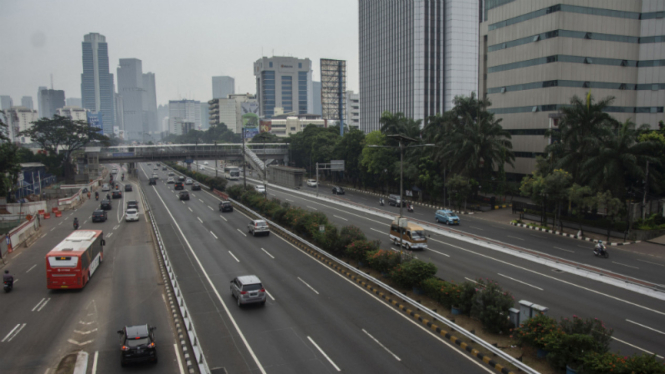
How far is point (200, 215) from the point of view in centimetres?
5675

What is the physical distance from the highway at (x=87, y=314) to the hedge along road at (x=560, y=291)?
57.4ft

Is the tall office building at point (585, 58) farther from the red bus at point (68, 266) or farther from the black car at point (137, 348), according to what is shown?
the black car at point (137, 348)

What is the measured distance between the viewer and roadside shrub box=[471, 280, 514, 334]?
60.6 feet

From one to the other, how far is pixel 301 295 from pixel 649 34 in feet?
205

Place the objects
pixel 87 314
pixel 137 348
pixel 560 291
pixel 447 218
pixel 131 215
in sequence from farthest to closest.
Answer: pixel 131 215 < pixel 447 218 < pixel 560 291 < pixel 87 314 < pixel 137 348

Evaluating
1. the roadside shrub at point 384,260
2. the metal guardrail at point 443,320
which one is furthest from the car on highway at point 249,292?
the roadside shrub at point 384,260

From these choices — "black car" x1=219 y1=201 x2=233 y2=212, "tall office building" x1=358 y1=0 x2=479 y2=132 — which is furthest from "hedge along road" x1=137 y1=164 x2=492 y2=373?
"tall office building" x1=358 y1=0 x2=479 y2=132

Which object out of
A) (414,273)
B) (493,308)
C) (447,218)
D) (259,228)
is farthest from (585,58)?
(493,308)

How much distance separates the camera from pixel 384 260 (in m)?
26.1

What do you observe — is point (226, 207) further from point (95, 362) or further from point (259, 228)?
point (95, 362)

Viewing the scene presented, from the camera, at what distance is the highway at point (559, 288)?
1933 centimetres

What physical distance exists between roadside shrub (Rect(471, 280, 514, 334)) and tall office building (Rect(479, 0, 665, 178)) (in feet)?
146

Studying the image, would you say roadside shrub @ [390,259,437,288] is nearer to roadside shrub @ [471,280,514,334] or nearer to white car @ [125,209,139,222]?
roadside shrub @ [471,280,514,334]

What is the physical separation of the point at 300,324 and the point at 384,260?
7498mm
